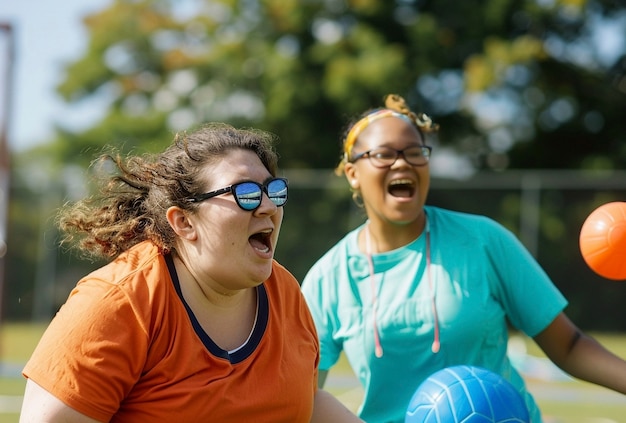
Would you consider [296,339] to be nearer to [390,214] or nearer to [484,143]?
[390,214]

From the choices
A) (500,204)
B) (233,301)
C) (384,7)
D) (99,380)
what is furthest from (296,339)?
(384,7)

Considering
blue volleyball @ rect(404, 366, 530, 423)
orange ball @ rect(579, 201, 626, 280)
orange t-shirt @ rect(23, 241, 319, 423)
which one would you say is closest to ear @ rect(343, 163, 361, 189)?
orange ball @ rect(579, 201, 626, 280)

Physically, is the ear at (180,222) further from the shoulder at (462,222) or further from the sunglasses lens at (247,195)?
the shoulder at (462,222)

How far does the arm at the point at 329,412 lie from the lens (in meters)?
3.71

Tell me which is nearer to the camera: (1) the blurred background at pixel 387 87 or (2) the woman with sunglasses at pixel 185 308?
(2) the woman with sunglasses at pixel 185 308

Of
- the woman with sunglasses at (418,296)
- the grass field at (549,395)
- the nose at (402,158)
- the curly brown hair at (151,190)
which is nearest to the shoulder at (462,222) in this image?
the woman with sunglasses at (418,296)

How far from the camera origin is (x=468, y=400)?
12.4 ft

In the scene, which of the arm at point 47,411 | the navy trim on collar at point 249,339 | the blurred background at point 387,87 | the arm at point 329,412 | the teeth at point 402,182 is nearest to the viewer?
the arm at point 47,411

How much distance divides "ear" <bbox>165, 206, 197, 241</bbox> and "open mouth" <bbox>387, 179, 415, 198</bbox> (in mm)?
1502

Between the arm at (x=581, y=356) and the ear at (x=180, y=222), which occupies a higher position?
Answer: the ear at (x=180, y=222)

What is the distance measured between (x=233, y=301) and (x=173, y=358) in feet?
1.25

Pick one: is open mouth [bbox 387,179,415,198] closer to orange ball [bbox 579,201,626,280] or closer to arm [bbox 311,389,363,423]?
orange ball [bbox 579,201,626,280]

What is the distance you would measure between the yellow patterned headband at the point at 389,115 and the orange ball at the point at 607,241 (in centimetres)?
101

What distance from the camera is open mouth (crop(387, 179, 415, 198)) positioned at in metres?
4.61
